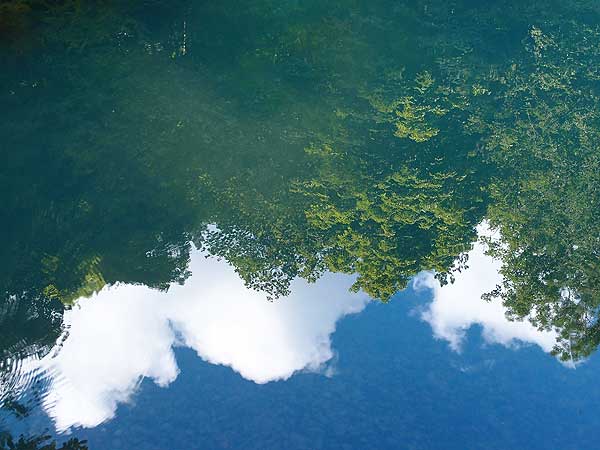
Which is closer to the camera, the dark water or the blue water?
the blue water

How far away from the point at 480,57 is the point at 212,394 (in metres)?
29.3

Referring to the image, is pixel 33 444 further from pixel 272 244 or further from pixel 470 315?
pixel 470 315

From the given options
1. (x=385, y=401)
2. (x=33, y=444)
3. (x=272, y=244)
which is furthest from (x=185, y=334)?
(x=385, y=401)

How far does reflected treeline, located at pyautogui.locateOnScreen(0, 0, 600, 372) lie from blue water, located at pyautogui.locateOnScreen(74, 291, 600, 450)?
77.3 inches

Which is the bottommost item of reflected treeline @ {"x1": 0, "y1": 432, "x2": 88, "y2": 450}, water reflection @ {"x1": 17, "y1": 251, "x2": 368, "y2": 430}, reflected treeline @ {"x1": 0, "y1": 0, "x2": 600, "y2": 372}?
→ reflected treeline @ {"x1": 0, "y1": 432, "x2": 88, "y2": 450}

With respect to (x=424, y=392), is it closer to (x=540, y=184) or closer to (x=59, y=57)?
(x=540, y=184)

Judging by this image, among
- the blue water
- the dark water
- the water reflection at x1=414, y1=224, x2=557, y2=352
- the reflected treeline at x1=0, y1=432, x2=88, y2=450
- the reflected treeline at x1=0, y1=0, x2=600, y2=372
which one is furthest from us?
the water reflection at x1=414, y1=224, x2=557, y2=352

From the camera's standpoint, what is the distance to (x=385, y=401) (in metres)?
21.7

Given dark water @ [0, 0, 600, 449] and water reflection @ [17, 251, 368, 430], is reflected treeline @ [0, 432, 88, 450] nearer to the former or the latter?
dark water @ [0, 0, 600, 449]

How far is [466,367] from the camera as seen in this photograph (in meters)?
23.5

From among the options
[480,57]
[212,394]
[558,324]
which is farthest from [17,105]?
[480,57]

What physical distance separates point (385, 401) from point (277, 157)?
11.9 m

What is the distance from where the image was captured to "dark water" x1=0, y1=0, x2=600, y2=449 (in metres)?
19.7

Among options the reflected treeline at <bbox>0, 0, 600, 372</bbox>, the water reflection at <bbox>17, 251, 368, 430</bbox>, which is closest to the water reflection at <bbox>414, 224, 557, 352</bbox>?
the reflected treeline at <bbox>0, 0, 600, 372</bbox>
